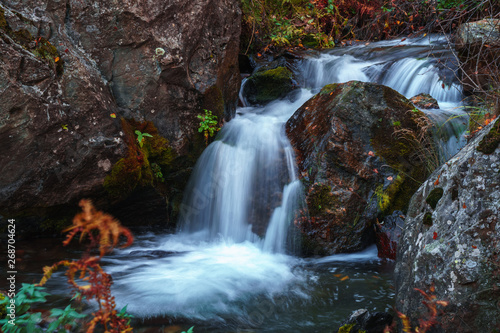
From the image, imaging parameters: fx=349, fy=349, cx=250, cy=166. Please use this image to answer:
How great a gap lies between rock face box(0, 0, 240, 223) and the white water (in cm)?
75

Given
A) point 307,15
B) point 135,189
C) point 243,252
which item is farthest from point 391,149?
point 307,15

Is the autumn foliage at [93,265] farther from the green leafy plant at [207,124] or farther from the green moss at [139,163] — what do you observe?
the green leafy plant at [207,124]

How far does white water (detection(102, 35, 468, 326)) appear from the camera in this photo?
359cm

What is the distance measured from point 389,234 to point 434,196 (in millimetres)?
2087

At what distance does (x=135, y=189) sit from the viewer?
5297 mm

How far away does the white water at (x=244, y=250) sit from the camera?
359cm

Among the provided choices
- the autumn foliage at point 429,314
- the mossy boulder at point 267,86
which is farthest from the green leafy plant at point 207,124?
the autumn foliage at point 429,314

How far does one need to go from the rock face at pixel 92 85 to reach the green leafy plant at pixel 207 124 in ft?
0.36

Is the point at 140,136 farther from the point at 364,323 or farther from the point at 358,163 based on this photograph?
the point at 364,323

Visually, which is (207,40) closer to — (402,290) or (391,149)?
(391,149)

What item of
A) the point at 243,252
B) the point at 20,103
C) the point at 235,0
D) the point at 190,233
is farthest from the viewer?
the point at 235,0

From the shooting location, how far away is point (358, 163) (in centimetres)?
512

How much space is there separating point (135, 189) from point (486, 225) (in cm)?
444

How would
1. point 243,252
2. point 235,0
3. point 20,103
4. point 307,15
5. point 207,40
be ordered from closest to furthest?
point 20,103, point 243,252, point 207,40, point 235,0, point 307,15
